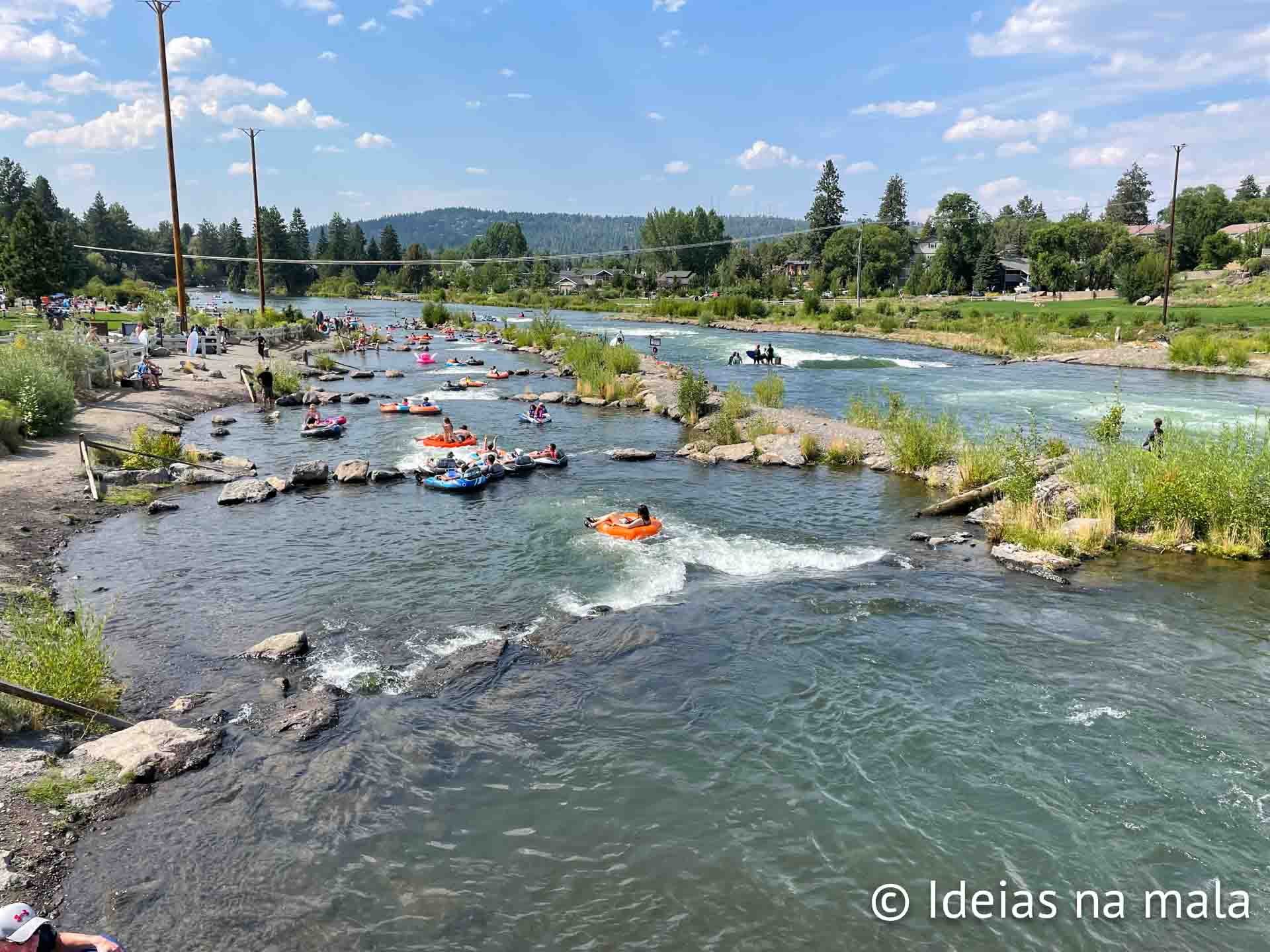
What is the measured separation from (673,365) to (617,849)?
4484 centimetres

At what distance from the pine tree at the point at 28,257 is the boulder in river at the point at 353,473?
54795 mm

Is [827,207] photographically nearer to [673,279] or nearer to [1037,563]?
[673,279]

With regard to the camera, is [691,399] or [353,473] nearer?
[353,473]

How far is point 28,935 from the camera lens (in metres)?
6.29

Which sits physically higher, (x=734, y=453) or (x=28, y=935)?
(x=734, y=453)

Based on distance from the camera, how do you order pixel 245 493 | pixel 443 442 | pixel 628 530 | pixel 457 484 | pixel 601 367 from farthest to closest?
pixel 601 367 < pixel 443 442 < pixel 457 484 < pixel 245 493 < pixel 628 530

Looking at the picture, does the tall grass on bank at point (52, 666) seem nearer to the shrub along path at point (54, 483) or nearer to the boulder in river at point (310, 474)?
the shrub along path at point (54, 483)

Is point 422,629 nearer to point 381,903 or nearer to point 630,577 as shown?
point 630,577

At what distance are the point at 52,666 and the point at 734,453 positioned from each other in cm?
2197

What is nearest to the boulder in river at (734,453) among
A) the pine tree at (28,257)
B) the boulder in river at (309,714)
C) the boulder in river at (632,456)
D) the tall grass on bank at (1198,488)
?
the boulder in river at (632,456)

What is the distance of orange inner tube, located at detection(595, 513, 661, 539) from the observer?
1994cm

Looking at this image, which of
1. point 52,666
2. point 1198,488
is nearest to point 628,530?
point 52,666

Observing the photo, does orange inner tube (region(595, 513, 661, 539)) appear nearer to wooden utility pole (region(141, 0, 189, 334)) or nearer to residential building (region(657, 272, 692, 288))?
A: wooden utility pole (region(141, 0, 189, 334))

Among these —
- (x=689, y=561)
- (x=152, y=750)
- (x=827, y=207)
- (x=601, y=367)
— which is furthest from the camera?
(x=827, y=207)
